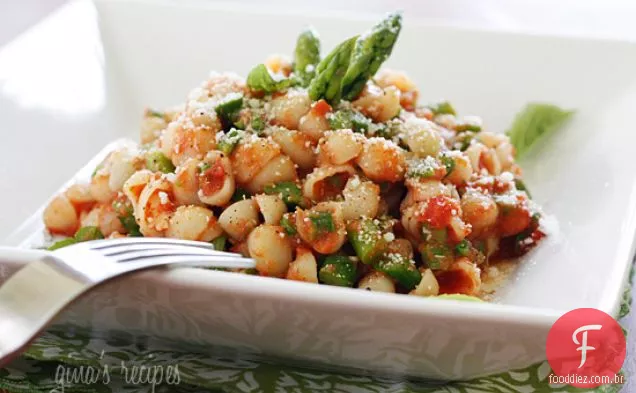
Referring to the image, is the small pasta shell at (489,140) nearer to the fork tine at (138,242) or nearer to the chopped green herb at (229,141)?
the chopped green herb at (229,141)

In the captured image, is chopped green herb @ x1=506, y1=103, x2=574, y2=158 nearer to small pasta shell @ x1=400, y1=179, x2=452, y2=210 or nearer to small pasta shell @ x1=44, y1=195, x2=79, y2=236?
small pasta shell @ x1=400, y1=179, x2=452, y2=210

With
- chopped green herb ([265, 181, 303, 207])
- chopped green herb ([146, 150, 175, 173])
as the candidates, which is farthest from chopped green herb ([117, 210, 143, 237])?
chopped green herb ([265, 181, 303, 207])

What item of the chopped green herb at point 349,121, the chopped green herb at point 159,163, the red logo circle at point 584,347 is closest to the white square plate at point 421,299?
the red logo circle at point 584,347

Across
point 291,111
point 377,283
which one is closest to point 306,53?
point 291,111

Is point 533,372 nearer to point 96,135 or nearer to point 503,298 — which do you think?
point 503,298

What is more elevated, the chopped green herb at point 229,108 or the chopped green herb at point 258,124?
the chopped green herb at point 229,108

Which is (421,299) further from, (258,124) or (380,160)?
(258,124)

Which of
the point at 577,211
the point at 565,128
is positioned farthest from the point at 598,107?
the point at 577,211
